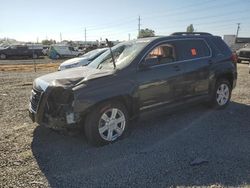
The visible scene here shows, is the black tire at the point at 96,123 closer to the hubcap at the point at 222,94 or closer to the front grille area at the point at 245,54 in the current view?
the hubcap at the point at 222,94

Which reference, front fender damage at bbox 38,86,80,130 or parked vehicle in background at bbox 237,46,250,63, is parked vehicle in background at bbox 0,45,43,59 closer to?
parked vehicle in background at bbox 237,46,250,63

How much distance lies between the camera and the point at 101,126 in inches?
186

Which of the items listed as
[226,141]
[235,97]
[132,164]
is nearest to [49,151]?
[132,164]

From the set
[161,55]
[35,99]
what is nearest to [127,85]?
[161,55]

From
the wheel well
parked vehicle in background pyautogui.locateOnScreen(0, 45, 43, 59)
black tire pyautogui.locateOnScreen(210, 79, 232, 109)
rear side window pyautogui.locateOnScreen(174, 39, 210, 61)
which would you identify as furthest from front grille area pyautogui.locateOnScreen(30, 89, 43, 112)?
parked vehicle in background pyautogui.locateOnScreen(0, 45, 43, 59)

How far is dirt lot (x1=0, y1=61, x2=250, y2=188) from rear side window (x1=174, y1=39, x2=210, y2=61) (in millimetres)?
1383

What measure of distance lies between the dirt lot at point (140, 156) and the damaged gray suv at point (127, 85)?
1.24ft

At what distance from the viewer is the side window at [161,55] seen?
17.5 ft

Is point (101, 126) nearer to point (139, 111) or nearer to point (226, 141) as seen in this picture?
point (139, 111)

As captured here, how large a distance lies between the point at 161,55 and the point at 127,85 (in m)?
1.22

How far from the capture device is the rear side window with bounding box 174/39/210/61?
19.6 feet

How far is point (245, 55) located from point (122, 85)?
2078 cm

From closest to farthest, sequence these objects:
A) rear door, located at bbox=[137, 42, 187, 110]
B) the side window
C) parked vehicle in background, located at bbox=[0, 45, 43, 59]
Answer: rear door, located at bbox=[137, 42, 187, 110] < the side window < parked vehicle in background, located at bbox=[0, 45, 43, 59]

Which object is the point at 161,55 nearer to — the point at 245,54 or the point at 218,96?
the point at 218,96
